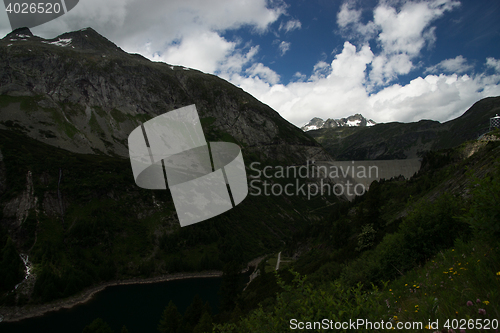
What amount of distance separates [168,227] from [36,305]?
53.5 m

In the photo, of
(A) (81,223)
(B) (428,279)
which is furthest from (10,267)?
(B) (428,279)

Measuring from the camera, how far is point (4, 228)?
86.5 metres

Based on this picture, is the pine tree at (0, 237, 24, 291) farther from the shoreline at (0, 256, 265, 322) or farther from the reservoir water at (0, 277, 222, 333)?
the reservoir water at (0, 277, 222, 333)

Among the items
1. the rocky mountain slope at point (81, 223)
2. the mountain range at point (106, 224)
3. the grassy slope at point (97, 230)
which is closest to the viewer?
the mountain range at point (106, 224)

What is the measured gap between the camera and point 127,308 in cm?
7438

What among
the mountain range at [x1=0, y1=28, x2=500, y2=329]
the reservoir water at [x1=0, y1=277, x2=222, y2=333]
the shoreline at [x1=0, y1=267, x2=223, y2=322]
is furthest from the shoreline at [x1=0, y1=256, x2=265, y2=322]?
the reservoir water at [x1=0, y1=277, x2=222, y2=333]

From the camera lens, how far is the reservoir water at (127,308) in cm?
6312

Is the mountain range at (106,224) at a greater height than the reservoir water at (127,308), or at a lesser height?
greater

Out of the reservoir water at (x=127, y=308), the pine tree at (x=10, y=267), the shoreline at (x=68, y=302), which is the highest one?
the pine tree at (x=10, y=267)

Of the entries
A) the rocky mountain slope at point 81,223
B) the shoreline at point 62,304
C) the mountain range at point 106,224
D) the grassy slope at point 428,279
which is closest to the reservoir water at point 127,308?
the shoreline at point 62,304

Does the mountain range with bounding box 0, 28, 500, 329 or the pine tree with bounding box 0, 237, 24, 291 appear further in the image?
the pine tree with bounding box 0, 237, 24, 291

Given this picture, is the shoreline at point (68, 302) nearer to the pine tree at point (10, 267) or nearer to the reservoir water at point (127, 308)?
the reservoir water at point (127, 308)

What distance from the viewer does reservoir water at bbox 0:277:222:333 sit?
63125 millimetres

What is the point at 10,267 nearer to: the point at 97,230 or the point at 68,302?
the point at 68,302
